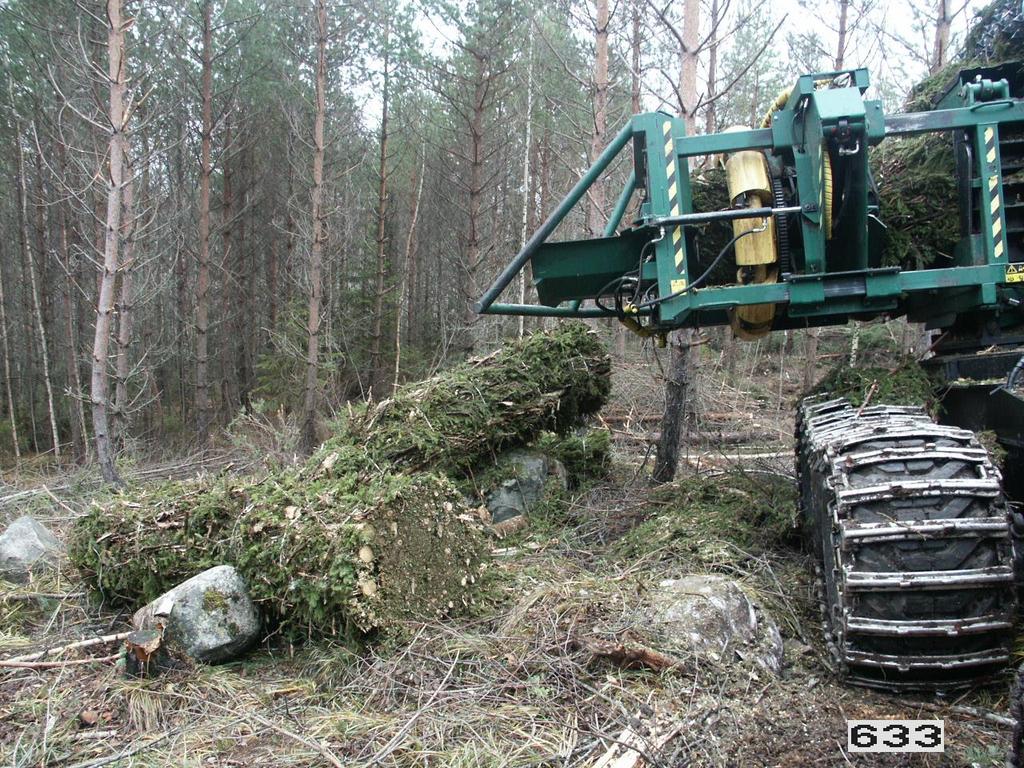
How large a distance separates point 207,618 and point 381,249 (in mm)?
16134

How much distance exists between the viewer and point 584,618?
3.82 meters

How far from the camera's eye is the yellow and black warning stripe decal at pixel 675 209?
414 centimetres

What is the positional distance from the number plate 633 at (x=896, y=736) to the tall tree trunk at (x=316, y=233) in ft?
38.8

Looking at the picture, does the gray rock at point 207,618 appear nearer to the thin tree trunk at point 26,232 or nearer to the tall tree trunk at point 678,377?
the tall tree trunk at point 678,377

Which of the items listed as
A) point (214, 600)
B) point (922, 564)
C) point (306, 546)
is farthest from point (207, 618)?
point (922, 564)

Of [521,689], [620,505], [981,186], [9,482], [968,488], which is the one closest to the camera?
[968,488]

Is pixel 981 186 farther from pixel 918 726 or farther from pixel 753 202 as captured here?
pixel 918 726

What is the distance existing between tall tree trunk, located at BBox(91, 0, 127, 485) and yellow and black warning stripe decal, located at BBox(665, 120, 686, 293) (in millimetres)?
6946

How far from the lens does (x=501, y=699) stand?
3328mm

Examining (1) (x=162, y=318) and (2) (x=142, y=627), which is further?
(1) (x=162, y=318)

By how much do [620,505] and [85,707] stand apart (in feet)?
13.6

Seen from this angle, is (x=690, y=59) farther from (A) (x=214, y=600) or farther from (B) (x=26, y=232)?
(B) (x=26, y=232)

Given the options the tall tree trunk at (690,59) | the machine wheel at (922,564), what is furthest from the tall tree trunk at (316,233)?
the machine wheel at (922,564)

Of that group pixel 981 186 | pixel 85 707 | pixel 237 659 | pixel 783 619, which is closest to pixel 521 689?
pixel 783 619
